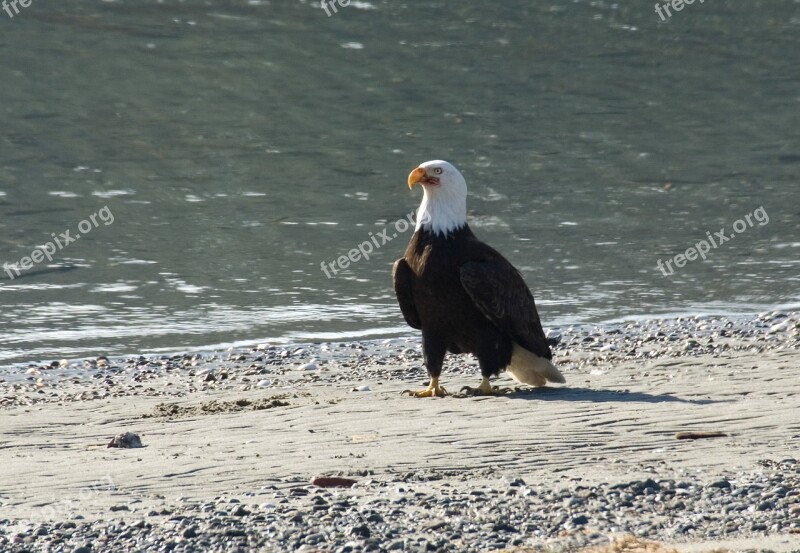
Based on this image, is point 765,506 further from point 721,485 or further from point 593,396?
point 593,396

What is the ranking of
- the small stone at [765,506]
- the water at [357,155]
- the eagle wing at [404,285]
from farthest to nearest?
the water at [357,155] < the eagle wing at [404,285] < the small stone at [765,506]

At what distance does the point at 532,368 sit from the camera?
8.52 metres

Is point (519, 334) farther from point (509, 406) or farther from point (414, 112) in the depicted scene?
point (414, 112)

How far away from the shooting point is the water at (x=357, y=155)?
12.3 meters

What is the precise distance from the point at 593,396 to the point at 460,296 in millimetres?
978

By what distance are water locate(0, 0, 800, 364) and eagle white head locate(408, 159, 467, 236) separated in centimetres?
283

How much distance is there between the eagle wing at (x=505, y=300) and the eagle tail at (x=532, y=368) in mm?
45

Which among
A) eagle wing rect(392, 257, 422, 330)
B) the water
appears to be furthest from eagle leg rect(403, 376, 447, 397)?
the water

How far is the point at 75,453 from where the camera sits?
705 centimetres

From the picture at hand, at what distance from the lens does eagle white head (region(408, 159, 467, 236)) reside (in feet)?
27.4

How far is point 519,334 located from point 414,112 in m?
14.2

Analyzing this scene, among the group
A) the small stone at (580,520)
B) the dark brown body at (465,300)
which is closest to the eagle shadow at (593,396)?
the dark brown body at (465,300)

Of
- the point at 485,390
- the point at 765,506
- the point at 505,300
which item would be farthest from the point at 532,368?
the point at 765,506

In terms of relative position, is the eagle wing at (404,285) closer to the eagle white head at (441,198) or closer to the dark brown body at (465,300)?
the dark brown body at (465,300)
